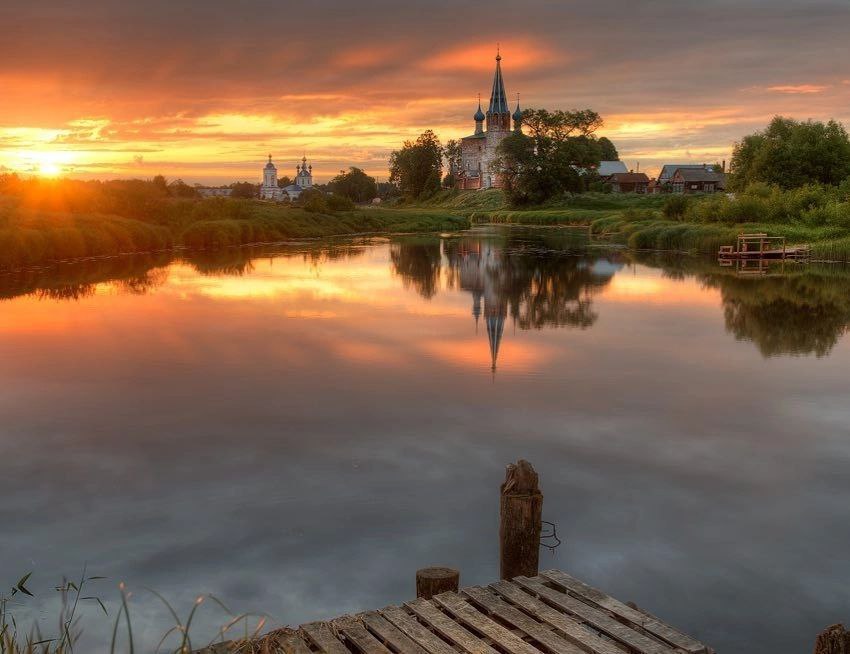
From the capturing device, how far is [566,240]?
55.1 m

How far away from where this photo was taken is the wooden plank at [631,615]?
532cm

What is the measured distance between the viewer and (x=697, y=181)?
110 meters

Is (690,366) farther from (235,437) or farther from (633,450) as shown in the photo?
(235,437)

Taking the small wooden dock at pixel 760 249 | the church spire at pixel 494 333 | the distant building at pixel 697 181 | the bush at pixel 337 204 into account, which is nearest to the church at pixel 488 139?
the distant building at pixel 697 181

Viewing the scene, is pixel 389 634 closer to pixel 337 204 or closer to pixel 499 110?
pixel 337 204

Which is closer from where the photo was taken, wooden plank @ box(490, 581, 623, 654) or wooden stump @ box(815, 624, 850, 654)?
wooden stump @ box(815, 624, 850, 654)

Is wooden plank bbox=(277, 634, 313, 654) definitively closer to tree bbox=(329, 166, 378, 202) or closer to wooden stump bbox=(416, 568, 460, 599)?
wooden stump bbox=(416, 568, 460, 599)

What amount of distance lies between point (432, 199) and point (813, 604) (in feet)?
403

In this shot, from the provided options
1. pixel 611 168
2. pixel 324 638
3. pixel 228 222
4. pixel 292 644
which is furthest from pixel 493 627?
pixel 611 168

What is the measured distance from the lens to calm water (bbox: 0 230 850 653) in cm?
739

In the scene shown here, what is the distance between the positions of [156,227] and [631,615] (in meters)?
41.4

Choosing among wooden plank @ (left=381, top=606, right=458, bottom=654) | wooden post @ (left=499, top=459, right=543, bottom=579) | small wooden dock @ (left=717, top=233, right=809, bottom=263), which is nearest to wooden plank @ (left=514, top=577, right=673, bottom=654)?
wooden post @ (left=499, top=459, right=543, bottom=579)

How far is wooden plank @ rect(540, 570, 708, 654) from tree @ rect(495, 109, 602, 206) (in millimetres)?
85017

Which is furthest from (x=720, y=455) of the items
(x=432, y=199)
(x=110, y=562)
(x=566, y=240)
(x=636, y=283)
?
(x=432, y=199)
